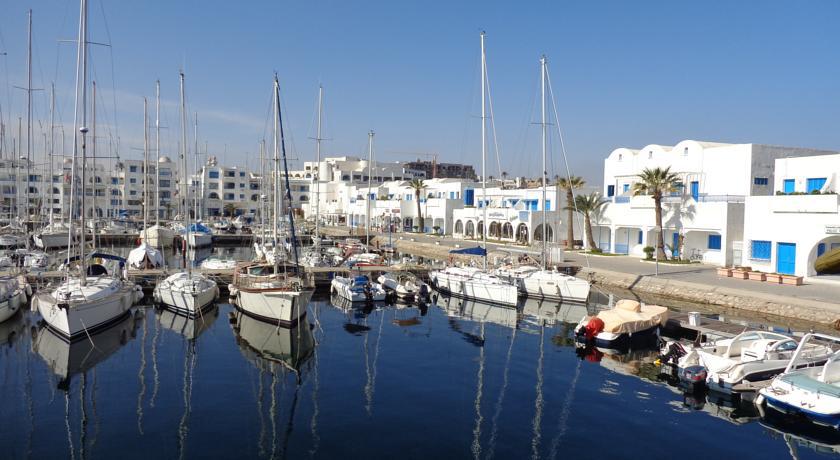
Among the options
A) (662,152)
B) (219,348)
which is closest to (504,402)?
(219,348)

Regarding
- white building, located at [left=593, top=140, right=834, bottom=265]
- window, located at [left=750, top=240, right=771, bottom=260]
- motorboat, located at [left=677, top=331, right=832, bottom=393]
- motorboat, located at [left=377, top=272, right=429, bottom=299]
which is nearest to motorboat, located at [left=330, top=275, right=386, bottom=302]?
motorboat, located at [left=377, top=272, right=429, bottom=299]

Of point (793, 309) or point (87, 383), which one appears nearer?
point (87, 383)

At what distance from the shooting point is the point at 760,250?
39.5 m

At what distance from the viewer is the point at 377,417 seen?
16.7 m

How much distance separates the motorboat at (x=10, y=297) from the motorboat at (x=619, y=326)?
2663cm

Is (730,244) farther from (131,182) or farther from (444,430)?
(131,182)

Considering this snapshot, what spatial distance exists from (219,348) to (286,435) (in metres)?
10.3

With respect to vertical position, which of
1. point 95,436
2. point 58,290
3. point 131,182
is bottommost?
point 95,436

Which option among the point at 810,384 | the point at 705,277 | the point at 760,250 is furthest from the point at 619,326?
the point at 760,250

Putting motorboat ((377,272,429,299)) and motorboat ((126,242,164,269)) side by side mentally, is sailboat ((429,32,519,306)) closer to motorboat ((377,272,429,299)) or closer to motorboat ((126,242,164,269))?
motorboat ((377,272,429,299))

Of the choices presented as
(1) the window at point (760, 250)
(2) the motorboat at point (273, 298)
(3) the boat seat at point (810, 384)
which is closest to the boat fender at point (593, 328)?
(3) the boat seat at point (810, 384)

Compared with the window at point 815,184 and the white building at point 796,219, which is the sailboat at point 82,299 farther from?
the window at point 815,184

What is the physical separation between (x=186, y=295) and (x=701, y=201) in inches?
1481

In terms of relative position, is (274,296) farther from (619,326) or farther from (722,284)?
(722,284)
